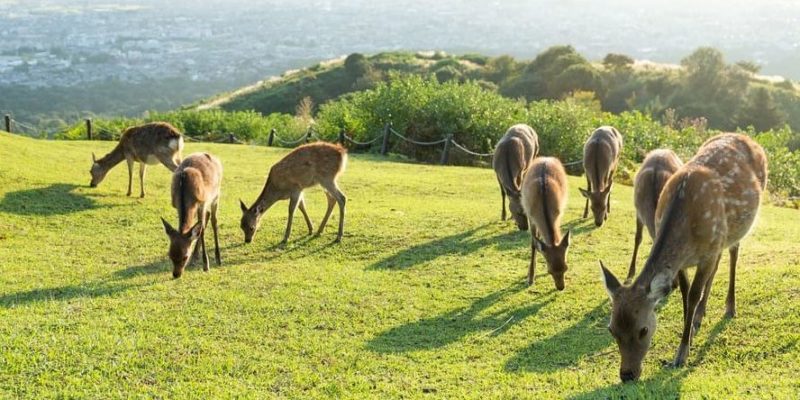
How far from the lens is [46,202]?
41.3ft

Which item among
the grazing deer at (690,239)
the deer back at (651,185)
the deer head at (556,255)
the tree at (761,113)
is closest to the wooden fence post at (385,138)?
the deer back at (651,185)

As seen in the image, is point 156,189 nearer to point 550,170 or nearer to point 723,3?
point 550,170

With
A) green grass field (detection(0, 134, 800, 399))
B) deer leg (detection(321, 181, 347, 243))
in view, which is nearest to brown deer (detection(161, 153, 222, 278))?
green grass field (detection(0, 134, 800, 399))

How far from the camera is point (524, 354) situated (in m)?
6.61

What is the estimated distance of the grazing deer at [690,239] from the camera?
539cm

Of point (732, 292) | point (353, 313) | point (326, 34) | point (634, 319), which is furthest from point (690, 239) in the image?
point (326, 34)

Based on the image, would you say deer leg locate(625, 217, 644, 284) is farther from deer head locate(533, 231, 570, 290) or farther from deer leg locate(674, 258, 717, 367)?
deer leg locate(674, 258, 717, 367)

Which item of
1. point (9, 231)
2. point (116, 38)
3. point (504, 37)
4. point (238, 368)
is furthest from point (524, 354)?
point (504, 37)

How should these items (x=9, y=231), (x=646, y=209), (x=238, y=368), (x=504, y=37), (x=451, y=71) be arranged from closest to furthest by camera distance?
(x=238, y=368) < (x=646, y=209) < (x=9, y=231) < (x=451, y=71) < (x=504, y=37)

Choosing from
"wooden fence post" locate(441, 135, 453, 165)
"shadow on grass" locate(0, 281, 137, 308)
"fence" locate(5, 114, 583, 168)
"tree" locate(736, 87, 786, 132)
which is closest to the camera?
"shadow on grass" locate(0, 281, 137, 308)

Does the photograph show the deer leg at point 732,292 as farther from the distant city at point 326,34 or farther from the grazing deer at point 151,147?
the distant city at point 326,34

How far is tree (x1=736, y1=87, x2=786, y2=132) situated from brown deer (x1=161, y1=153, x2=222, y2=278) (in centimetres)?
3484

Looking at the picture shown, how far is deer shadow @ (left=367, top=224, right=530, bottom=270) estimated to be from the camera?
32.5 feet

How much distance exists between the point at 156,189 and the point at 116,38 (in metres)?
113
